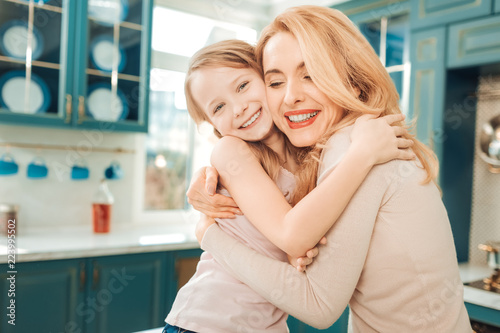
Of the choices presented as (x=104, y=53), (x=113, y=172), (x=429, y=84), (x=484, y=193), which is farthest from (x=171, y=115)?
(x=484, y=193)

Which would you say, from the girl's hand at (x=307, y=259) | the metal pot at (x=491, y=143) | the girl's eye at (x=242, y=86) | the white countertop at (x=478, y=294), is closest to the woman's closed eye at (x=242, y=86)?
the girl's eye at (x=242, y=86)

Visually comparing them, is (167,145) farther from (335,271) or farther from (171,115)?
(335,271)

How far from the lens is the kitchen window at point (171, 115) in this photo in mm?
3348

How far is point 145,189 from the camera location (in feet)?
11.0

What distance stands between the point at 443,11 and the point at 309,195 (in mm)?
1935

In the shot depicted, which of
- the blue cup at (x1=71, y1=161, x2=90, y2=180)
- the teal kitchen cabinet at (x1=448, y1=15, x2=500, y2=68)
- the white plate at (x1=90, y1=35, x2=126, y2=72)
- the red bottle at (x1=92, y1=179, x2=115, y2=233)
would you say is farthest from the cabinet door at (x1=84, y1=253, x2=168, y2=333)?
the teal kitchen cabinet at (x1=448, y1=15, x2=500, y2=68)

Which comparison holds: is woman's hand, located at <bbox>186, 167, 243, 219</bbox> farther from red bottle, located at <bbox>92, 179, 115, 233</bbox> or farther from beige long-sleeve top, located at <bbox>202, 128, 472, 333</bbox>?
red bottle, located at <bbox>92, 179, 115, 233</bbox>

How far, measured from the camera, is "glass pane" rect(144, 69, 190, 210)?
11.0ft

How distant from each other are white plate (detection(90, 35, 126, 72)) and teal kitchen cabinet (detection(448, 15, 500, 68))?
Result: 6.65ft

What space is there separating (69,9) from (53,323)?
1787mm

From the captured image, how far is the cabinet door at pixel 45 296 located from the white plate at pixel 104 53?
1.25 m

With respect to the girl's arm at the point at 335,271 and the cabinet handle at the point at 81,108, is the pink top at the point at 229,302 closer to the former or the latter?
A: the girl's arm at the point at 335,271

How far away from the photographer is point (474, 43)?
2145 mm

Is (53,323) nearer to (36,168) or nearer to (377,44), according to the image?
(36,168)
